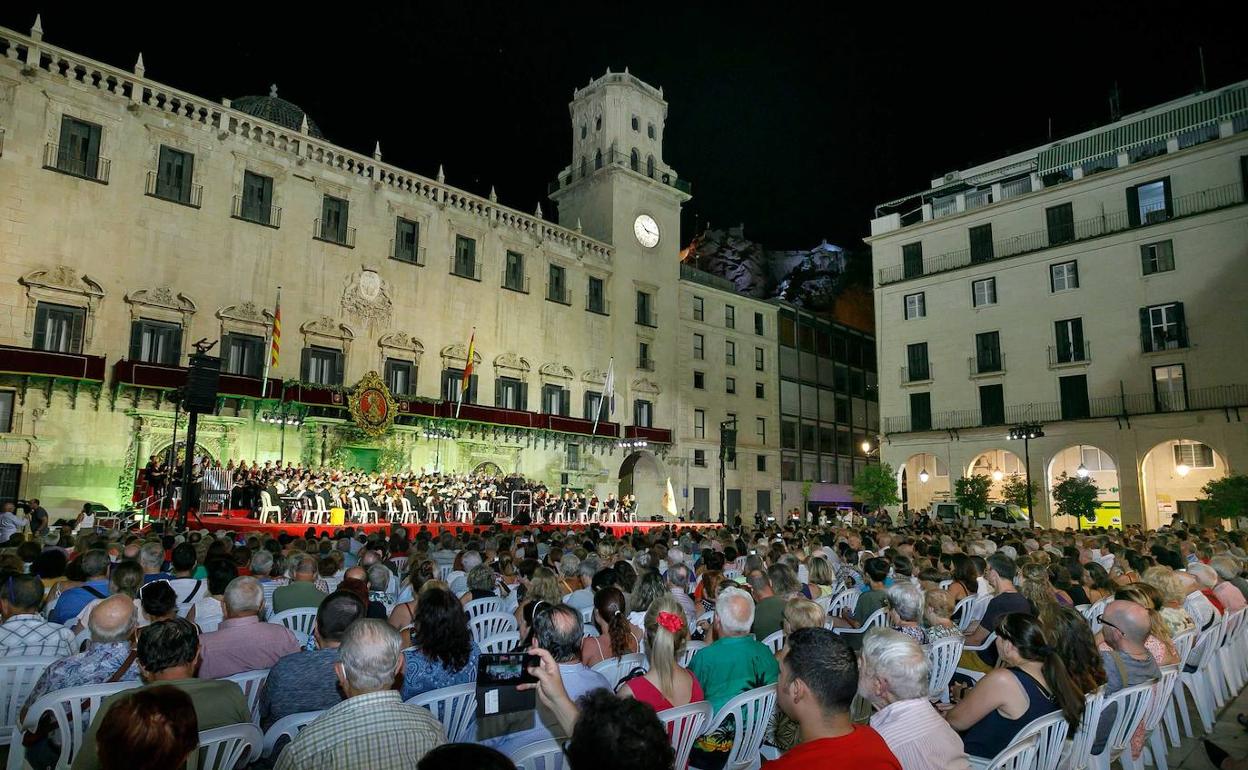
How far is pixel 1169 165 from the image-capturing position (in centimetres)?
2894

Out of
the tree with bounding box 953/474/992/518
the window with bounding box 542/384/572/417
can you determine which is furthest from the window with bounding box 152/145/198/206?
the tree with bounding box 953/474/992/518

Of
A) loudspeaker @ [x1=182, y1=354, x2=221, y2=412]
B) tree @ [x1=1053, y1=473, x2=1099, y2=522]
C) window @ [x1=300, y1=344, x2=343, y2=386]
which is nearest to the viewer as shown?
loudspeaker @ [x1=182, y1=354, x2=221, y2=412]

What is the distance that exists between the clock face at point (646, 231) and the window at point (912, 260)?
12.4 m

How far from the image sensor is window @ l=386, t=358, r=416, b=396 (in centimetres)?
2753

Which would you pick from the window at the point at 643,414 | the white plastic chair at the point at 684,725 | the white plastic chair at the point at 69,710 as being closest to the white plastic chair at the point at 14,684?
the white plastic chair at the point at 69,710

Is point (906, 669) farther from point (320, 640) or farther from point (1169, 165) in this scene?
point (1169, 165)

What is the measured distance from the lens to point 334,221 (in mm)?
27031

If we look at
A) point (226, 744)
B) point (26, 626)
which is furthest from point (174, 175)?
point (226, 744)

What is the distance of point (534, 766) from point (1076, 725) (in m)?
2.72

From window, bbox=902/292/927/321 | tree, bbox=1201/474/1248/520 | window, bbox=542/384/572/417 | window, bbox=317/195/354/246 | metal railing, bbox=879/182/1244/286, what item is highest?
metal railing, bbox=879/182/1244/286

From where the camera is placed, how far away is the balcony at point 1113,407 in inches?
1048

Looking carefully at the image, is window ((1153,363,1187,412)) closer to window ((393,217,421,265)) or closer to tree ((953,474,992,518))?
tree ((953,474,992,518))

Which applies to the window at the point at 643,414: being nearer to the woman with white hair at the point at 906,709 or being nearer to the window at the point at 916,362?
the window at the point at 916,362

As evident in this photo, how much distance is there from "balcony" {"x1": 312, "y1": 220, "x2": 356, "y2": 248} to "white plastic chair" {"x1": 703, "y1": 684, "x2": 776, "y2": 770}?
26.1 metres
